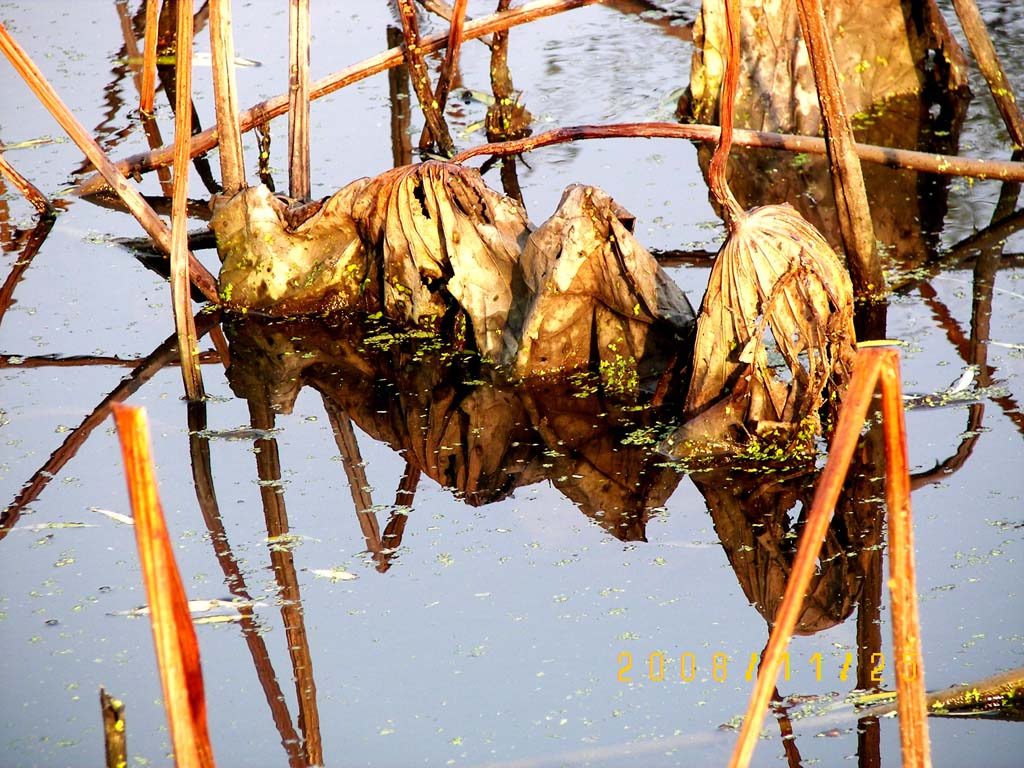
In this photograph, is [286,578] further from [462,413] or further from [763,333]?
[763,333]

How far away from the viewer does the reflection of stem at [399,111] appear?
25.0ft

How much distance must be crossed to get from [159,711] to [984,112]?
6115mm

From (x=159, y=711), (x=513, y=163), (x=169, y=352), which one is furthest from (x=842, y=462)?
(x=513, y=163)

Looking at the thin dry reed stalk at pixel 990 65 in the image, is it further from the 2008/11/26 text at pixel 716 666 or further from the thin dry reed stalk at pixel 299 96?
the 2008/11/26 text at pixel 716 666

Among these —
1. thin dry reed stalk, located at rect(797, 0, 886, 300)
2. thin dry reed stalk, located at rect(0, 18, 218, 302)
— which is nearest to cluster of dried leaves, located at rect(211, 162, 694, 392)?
thin dry reed stalk, located at rect(0, 18, 218, 302)

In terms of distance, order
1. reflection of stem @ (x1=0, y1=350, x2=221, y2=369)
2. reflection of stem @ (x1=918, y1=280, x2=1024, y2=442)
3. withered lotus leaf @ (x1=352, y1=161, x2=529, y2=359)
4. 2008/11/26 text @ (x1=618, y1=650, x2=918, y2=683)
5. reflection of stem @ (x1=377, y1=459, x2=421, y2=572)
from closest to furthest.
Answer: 2008/11/26 text @ (x1=618, y1=650, x2=918, y2=683) → reflection of stem @ (x1=377, y1=459, x2=421, y2=572) → reflection of stem @ (x1=918, y1=280, x2=1024, y2=442) → withered lotus leaf @ (x1=352, y1=161, x2=529, y2=359) → reflection of stem @ (x1=0, y1=350, x2=221, y2=369)

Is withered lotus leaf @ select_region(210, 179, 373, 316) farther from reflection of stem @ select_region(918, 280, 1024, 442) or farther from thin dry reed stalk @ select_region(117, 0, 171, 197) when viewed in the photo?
reflection of stem @ select_region(918, 280, 1024, 442)

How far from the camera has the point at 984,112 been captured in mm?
7715

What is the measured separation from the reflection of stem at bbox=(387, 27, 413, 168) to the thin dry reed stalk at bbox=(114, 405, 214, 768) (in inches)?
216

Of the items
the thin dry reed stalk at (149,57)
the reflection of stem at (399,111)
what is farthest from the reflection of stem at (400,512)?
the reflection of stem at (399,111)

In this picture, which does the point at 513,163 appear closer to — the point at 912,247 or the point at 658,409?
the point at 912,247

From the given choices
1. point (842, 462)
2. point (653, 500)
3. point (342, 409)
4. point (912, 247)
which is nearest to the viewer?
point (842, 462)

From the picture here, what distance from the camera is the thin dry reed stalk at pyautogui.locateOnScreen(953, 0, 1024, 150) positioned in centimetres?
670

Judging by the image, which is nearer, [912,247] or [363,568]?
[363,568]
